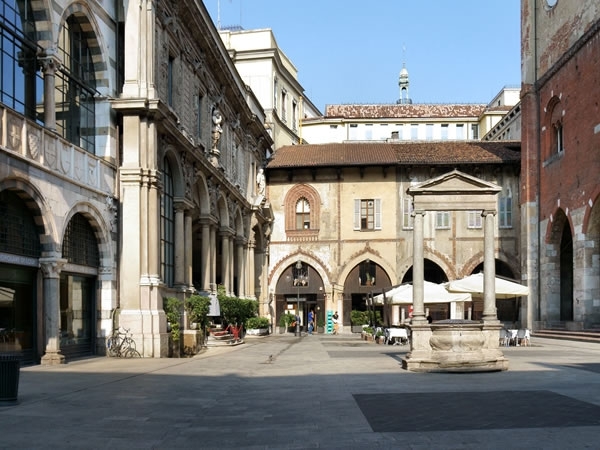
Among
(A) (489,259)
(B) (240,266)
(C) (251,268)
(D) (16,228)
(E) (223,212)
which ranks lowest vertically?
(C) (251,268)

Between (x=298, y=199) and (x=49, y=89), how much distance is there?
2890 cm

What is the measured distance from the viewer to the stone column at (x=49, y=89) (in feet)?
60.3

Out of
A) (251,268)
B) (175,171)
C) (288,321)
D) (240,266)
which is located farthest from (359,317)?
(175,171)

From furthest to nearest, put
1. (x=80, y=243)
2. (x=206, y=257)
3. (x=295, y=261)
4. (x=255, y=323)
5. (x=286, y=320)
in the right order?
(x=295, y=261)
(x=286, y=320)
(x=255, y=323)
(x=206, y=257)
(x=80, y=243)

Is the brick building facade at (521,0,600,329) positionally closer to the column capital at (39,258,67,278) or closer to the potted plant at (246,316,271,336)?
the potted plant at (246,316,271,336)

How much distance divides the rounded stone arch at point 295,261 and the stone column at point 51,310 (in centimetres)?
2825

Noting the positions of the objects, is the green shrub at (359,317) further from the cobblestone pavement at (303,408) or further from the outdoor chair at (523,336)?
the cobblestone pavement at (303,408)

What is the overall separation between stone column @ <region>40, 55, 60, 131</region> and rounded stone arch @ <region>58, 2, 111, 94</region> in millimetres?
1729

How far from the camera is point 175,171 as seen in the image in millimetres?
26578

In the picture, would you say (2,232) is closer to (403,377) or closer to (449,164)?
(403,377)

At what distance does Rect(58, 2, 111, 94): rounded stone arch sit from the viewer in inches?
799

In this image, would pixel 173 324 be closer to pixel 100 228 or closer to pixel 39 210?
pixel 100 228

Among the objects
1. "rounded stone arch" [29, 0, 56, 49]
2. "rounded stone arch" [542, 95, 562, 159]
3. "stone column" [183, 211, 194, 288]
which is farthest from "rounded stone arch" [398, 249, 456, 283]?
"rounded stone arch" [29, 0, 56, 49]

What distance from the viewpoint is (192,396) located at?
12.6 m
